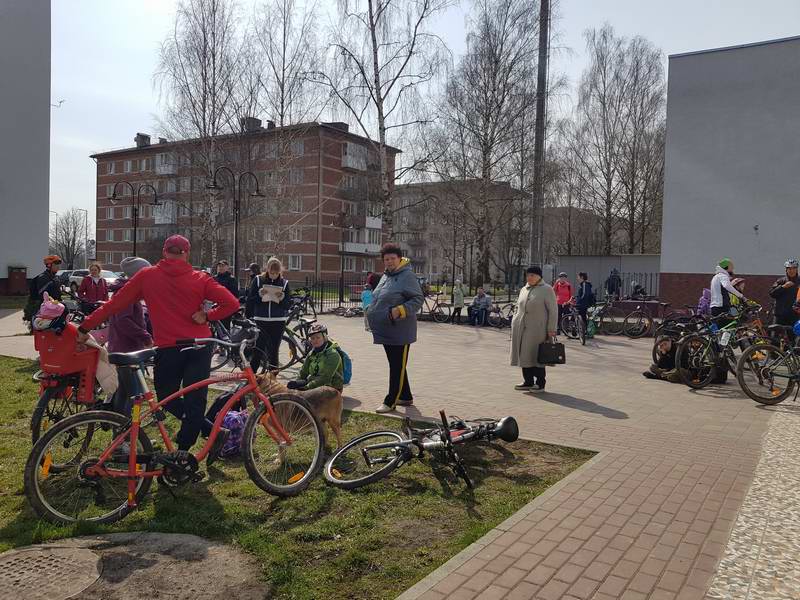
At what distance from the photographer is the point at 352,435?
6.18 meters

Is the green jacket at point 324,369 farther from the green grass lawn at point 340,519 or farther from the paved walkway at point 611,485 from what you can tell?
the green grass lawn at point 340,519

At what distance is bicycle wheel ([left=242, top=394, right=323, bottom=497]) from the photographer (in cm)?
439

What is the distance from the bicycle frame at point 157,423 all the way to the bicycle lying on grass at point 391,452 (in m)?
0.52

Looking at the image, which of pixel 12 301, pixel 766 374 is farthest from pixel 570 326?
pixel 12 301

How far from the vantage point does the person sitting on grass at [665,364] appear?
9.93 m

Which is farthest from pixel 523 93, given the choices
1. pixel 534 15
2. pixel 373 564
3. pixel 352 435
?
pixel 373 564

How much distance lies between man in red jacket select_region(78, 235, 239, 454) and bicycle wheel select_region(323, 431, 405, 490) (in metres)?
0.88

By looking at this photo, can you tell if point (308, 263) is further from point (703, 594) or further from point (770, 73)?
point (703, 594)

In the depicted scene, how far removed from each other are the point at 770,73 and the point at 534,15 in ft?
38.8

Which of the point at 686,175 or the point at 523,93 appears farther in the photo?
the point at 523,93

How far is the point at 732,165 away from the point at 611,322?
6235 mm

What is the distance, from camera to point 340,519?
13.3 ft

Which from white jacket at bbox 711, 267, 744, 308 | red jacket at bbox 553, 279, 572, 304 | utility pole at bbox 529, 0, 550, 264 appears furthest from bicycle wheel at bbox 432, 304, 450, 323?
white jacket at bbox 711, 267, 744, 308

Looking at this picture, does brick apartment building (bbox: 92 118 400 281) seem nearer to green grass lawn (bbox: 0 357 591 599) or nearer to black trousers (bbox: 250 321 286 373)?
black trousers (bbox: 250 321 286 373)
